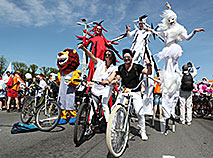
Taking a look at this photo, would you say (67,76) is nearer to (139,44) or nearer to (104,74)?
(104,74)

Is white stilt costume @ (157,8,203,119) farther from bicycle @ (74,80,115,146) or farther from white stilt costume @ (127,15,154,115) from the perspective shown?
bicycle @ (74,80,115,146)

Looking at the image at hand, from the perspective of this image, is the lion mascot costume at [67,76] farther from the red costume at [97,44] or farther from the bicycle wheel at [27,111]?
the bicycle wheel at [27,111]

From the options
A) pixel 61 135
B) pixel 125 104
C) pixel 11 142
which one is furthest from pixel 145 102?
pixel 11 142

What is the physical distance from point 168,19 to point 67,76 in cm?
325

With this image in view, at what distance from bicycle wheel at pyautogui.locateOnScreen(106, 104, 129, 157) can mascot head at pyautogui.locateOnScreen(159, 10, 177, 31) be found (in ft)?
9.94

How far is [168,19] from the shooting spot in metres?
5.06

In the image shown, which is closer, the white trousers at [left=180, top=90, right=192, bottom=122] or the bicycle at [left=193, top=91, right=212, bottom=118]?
the white trousers at [left=180, top=90, right=192, bottom=122]

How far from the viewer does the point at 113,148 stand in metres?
2.93

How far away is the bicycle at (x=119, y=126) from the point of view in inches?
109

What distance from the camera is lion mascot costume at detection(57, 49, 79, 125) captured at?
550cm

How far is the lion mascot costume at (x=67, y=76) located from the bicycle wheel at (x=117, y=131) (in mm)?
2568

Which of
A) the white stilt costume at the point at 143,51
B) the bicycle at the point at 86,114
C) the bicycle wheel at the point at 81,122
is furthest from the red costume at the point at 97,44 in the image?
the bicycle wheel at the point at 81,122

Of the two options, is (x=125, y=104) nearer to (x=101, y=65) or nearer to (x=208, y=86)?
(x=101, y=65)

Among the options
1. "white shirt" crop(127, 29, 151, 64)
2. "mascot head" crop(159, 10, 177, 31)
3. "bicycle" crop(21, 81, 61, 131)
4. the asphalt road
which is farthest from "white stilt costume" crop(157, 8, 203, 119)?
"bicycle" crop(21, 81, 61, 131)
